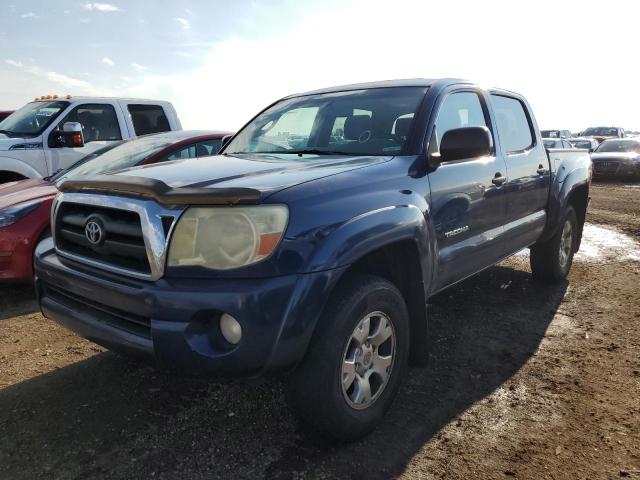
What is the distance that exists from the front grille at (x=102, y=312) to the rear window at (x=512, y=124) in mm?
2927

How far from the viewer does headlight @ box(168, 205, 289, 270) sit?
6.83 feet

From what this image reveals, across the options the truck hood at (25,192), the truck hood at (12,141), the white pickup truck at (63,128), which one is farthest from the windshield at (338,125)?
the truck hood at (12,141)

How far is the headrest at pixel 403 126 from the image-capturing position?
307 cm

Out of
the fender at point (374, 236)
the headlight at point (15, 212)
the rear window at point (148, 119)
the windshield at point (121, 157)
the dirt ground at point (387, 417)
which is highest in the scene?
the rear window at point (148, 119)

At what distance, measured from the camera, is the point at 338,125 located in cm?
343

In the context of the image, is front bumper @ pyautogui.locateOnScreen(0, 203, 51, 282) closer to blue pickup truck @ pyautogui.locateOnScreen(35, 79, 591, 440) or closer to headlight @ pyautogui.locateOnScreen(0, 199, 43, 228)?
headlight @ pyautogui.locateOnScreen(0, 199, 43, 228)

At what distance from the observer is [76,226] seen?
→ 102 inches

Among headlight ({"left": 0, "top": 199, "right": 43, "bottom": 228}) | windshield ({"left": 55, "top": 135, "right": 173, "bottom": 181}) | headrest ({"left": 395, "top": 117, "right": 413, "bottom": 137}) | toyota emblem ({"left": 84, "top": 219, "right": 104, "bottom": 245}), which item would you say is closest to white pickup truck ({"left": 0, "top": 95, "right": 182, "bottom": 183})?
windshield ({"left": 55, "top": 135, "right": 173, "bottom": 181})

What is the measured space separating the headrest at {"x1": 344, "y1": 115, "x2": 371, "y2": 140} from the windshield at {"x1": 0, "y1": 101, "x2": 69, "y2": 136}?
16.1 feet

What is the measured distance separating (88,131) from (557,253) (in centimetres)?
594

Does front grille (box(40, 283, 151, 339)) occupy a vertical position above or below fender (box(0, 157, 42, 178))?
below

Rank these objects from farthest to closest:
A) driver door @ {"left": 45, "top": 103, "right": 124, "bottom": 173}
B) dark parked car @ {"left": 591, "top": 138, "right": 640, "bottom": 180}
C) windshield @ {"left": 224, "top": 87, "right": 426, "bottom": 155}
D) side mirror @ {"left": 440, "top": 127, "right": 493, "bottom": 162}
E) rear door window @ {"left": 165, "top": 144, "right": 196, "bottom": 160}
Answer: dark parked car @ {"left": 591, "top": 138, "right": 640, "bottom": 180} < driver door @ {"left": 45, "top": 103, "right": 124, "bottom": 173} < rear door window @ {"left": 165, "top": 144, "right": 196, "bottom": 160} < windshield @ {"left": 224, "top": 87, "right": 426, "bottom": 155} < side mirror @ {"left": 440, "top": 127, "right": 493, "bottom": 162}

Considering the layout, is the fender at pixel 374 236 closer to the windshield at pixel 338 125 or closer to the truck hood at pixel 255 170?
the truck hood at pixel 255 170

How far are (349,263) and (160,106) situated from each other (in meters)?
6.28
